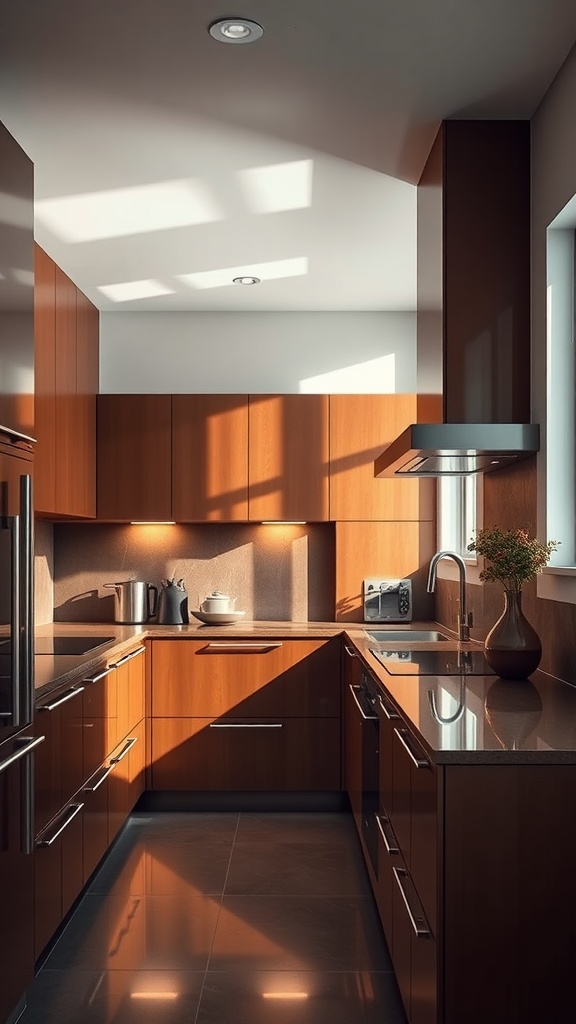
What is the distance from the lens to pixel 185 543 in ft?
17.8

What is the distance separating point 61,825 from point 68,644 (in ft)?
3.60

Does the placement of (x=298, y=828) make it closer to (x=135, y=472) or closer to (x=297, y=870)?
(x=297, y=870)

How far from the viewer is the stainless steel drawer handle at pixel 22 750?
2365 mm

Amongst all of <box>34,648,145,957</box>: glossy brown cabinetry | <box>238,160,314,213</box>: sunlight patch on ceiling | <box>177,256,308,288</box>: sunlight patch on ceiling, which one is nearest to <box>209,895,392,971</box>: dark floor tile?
<box>34,648,145,957</box>: glossy brown cabinetry

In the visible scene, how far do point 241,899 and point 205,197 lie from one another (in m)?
2.71

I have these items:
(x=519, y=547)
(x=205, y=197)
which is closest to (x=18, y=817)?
(x=519, y=547)

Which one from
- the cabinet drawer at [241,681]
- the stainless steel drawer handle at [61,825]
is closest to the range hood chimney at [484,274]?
the stainless steel drawer handle at [61,825]

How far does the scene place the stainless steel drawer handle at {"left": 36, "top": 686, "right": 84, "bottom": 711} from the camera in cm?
281

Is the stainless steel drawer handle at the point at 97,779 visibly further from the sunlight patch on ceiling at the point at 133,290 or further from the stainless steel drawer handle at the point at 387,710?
the sunlight patch on ceiling at the point at 133,290

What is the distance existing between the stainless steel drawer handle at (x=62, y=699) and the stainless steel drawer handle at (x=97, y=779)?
40 centimetres

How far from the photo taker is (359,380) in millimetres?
5461

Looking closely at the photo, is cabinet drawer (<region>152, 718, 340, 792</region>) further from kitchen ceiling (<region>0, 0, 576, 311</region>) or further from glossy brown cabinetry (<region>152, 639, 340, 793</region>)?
kitchen ceiling (<region>0, 0, 576, 311</region>)

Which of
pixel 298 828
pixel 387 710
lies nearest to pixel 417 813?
pixel 387 710

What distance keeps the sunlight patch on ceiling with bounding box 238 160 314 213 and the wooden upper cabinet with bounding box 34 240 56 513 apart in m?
0.96
